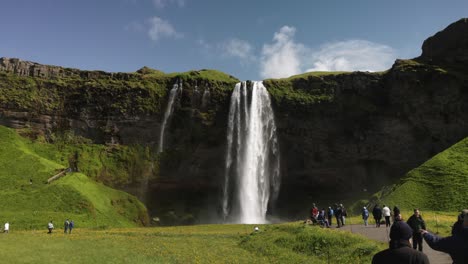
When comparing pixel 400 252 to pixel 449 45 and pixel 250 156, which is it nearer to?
pixel 250 156

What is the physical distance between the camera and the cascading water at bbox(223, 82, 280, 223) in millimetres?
70438

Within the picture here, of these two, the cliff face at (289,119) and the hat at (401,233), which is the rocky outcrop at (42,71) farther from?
the hat at (401,233)

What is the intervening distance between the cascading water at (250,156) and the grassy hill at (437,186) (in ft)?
67.1

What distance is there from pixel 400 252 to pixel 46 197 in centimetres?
5644

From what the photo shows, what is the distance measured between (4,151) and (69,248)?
46.1 m

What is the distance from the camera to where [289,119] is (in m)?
75.1

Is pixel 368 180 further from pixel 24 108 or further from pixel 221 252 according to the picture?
pixel 24 108

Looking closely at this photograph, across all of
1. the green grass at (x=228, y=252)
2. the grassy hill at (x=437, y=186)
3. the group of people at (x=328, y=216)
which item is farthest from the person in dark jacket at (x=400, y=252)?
the grassy hill at (x=437, y=186)

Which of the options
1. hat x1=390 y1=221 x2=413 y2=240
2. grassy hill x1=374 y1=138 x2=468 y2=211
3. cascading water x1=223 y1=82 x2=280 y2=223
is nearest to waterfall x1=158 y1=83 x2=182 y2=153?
cascading water x1=223 y1=82 x2=280 y2=223

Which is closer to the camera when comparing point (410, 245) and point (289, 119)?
point (410, 245)

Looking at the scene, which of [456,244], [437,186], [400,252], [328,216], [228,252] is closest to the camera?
[400,252]

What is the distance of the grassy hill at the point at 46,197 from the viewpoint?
164 ft

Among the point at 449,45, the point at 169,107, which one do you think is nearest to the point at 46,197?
the point at 169,107

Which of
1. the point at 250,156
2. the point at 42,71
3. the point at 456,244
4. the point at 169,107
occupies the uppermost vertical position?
the point at 42,71
